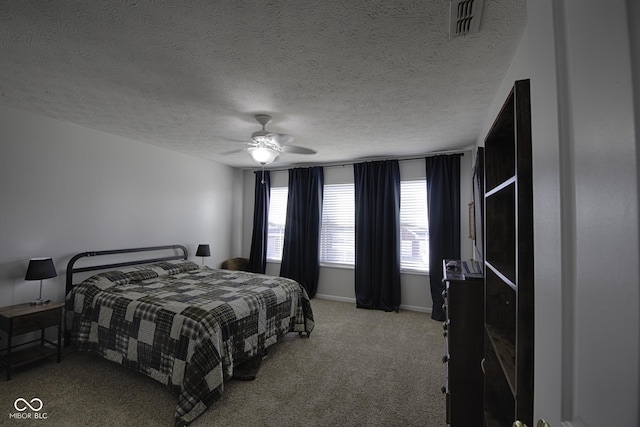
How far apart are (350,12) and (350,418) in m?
2.70

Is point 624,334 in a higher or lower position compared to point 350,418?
higher

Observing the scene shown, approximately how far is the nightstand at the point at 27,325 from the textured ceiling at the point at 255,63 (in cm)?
201

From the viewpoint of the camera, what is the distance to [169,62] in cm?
194

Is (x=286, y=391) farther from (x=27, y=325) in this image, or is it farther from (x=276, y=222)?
(x=276, y=222)

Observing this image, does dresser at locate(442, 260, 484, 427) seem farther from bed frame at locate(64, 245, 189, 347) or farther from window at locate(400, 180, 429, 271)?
bed frame at locate(64, 245, 189, 347)

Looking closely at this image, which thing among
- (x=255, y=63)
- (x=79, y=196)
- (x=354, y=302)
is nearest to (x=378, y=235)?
(x=354, y=302)

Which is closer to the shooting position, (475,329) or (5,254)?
(475,329)

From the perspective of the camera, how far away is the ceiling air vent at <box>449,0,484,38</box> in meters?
1.38

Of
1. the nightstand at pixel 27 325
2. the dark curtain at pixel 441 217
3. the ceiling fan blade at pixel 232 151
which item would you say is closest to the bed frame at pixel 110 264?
the nightstand at pixel 27 325

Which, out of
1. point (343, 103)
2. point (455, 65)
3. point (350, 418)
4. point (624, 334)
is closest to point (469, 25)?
point (455, 65)

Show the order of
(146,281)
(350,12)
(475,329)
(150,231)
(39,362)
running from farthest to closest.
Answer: (150,231), (146,281), (39,362), (475,329), (350,12)

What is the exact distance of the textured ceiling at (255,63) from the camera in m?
1.48

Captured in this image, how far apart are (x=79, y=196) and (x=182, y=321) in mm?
2378

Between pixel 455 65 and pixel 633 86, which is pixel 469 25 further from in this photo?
pixel 633 86
